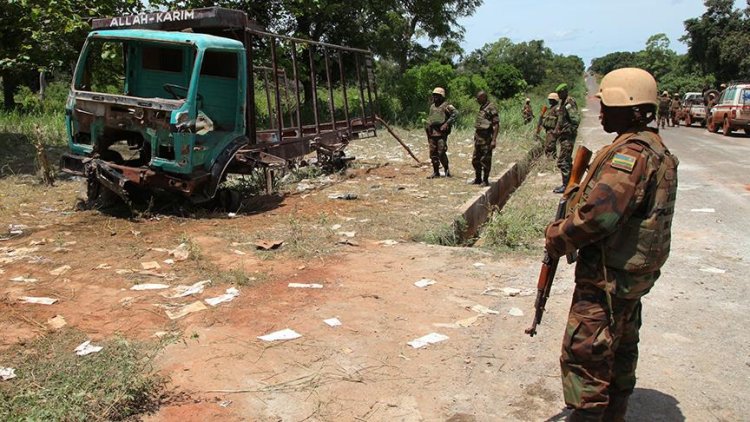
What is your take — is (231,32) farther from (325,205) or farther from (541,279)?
(541,279)

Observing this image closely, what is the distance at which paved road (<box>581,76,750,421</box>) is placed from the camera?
3193mm

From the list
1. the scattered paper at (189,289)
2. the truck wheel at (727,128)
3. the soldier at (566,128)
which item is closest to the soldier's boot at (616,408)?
the scattered paper at (189,289)

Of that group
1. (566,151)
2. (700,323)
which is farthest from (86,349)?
(566,151)

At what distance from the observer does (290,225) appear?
7.08 metres

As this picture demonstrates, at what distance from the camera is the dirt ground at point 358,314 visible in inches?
126

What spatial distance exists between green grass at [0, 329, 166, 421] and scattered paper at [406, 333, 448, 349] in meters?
1.51

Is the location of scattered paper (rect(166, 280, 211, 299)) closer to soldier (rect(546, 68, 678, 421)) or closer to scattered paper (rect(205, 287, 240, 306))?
scattered paper (rect(205, 287, 240, 306))

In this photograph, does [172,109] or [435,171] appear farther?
[435,171]

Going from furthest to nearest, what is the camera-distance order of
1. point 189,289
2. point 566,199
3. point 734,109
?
point 734,109 → point 189,289 → point 566,199

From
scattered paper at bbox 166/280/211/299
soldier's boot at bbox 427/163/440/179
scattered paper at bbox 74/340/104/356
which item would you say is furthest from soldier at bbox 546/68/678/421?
soldier's boot at bbox 427/163/440/179

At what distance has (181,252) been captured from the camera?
229 inches

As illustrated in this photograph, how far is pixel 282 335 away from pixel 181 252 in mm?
2287

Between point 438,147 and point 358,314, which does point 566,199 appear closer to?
point 358,314

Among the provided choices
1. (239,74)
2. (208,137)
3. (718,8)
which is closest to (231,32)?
(239,74)
